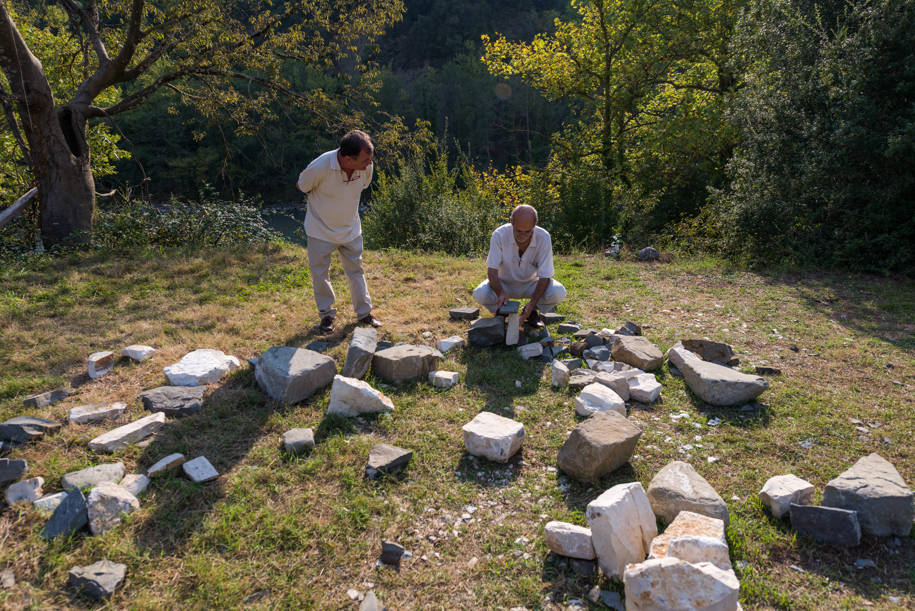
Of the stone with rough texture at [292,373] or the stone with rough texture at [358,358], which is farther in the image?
the stone with rough texture at [358,358]

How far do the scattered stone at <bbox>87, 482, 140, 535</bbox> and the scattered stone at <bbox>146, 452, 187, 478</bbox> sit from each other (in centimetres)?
22

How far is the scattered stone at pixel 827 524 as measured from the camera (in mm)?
2383

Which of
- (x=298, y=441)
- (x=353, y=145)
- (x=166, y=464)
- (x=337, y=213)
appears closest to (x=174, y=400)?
(x=166, y=464)

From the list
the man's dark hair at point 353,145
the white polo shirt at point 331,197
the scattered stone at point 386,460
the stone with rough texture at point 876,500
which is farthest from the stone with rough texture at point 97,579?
the stone with rough texture at point 876,500

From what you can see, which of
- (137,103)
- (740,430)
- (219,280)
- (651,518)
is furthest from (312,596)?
(137,103)

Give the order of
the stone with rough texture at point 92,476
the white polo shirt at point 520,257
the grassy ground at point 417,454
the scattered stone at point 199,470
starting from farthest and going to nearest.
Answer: the white polo shirt at point 520,257, the scattered stone at point 199,470, the stone with rough texture at point 92,476, the grassy ground at point 417,454

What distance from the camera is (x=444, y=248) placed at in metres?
9.46

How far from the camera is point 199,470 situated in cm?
281

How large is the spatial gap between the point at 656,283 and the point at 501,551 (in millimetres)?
5511

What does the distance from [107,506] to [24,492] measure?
0.54 m

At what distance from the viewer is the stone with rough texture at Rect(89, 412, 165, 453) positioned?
9.84 feet

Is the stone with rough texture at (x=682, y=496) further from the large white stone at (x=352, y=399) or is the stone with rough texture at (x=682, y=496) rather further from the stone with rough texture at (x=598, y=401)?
the large white stone at (x=352, y=399)

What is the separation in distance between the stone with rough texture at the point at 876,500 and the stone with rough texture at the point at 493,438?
1.65 metres

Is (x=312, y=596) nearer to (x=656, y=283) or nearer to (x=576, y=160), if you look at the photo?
(x=656, y=283)
